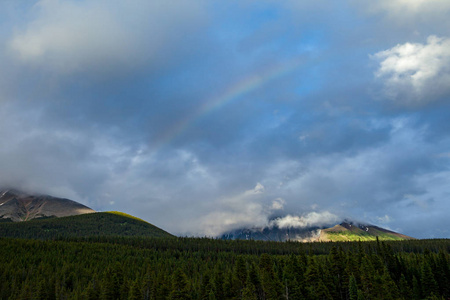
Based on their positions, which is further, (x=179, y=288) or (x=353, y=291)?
(x=179, y=288)

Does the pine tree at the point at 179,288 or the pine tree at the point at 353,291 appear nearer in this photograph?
the pine tree at the point at 353,291

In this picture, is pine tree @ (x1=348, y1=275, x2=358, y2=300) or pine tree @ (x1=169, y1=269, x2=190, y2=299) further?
pine tree @ (x1=169, y1=269, x2=190, y2=299)

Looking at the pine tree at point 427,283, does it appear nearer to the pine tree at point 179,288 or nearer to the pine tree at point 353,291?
the pine tree at point 353,291

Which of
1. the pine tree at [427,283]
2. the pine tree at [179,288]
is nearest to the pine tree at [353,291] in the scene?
the pine tree at [427,283]

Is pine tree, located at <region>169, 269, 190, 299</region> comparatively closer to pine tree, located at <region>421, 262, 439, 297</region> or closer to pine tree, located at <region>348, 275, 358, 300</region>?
pine tree, located at <region>348, 275, 358, 300</region>

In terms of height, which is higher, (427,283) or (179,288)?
(179,288)

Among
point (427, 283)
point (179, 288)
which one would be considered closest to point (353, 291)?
point (427, 283)

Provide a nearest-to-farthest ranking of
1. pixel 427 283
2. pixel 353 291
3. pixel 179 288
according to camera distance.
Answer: pixel 353 291 < pixel 179 288 < pixel 427 283

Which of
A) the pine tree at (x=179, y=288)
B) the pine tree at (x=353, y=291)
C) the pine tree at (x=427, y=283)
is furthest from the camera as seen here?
the pine tree at (x=427, y=283)

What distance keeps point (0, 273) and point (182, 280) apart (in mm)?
128812

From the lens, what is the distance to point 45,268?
166875 mm

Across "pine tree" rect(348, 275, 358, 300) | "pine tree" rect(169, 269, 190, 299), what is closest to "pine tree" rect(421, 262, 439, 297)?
"pine tree" rect(348, 275, 358, 300)

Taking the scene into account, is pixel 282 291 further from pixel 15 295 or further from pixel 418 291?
pixel 15 295

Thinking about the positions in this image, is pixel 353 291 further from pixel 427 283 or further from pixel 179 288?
pixel 179 288
